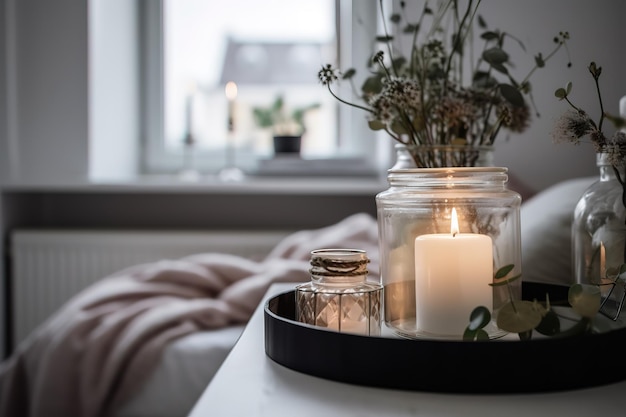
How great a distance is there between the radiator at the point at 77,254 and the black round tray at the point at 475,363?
2108 mm

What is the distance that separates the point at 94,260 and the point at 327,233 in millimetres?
1053

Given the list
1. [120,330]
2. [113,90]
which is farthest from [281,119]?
[120,330]

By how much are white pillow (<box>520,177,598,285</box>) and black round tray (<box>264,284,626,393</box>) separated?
511 millimetres

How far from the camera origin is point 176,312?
1533mm

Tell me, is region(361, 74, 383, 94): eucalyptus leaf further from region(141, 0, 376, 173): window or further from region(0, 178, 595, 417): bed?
region(141, 0, 376, 173): window

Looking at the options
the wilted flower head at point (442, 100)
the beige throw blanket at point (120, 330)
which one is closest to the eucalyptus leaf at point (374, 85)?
the wilted flower head at point (442, 100)

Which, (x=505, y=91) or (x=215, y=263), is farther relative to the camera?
(x=215, y=263)

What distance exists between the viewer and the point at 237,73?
2.99 metres

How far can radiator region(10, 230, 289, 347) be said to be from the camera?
2605 mm

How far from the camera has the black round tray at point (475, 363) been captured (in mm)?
472

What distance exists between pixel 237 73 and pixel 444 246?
250 cm

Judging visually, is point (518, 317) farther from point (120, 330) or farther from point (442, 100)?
point (120, 330)

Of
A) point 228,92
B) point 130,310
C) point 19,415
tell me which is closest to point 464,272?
point 130,310

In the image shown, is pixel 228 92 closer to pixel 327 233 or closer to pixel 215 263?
pixel 327 233
